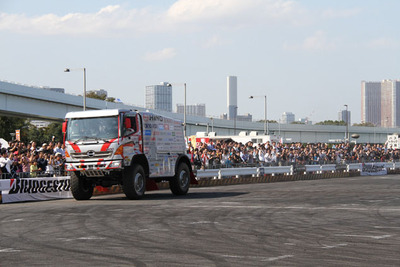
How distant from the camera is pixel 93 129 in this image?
21.0 metres

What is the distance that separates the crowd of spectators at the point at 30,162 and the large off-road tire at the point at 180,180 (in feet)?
15.6

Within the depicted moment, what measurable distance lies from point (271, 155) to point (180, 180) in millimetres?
18322

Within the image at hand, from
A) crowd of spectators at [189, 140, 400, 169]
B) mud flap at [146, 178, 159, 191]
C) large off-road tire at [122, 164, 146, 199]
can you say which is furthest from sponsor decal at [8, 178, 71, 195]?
crowd of spectators at [189, 140, 400, 169]

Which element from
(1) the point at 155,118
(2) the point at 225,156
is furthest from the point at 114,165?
(2) the point at 225,156

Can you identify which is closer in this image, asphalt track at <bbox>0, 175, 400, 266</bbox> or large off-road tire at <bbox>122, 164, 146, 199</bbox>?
asphalt track at <bbox>0, 175, 400, 266</bbox>

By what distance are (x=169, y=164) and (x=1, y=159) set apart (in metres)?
6.14

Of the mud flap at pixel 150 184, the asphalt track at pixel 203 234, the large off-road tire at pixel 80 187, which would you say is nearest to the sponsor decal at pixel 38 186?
the large off-road tire at pixel 80 187

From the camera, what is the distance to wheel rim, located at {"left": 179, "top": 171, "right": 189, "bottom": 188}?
24325 millimetres

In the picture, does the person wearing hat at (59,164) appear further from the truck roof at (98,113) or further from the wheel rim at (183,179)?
the wheel rim at (183,179)

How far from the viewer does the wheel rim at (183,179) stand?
24.3 meters

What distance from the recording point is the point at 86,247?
1039cm

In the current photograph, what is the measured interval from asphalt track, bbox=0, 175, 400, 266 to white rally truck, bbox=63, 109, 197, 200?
1.85 metres

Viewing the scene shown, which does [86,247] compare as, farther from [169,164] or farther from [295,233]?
[169,164]

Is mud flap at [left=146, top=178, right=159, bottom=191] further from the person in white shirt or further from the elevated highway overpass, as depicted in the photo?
the elevated highway overpass
